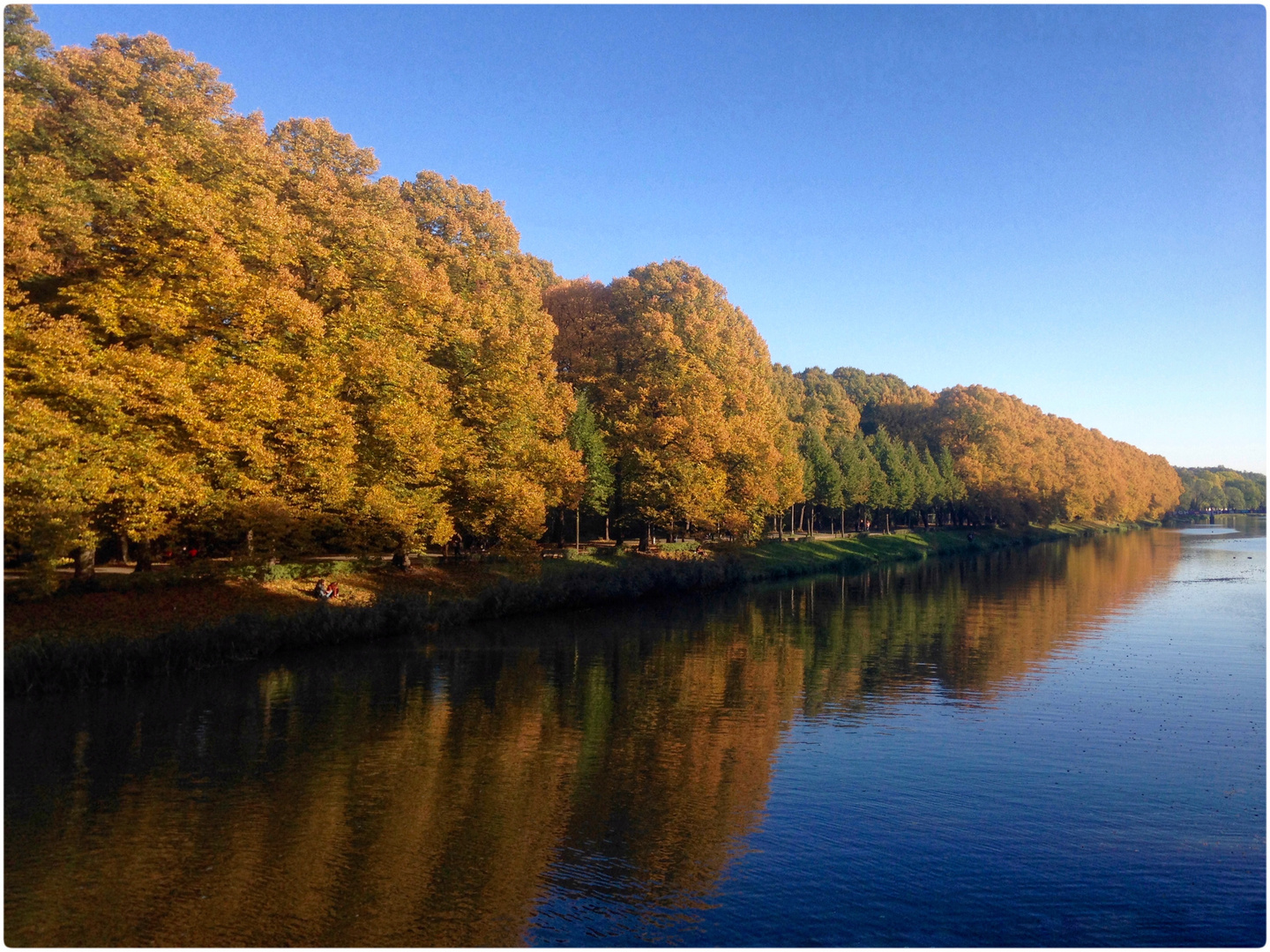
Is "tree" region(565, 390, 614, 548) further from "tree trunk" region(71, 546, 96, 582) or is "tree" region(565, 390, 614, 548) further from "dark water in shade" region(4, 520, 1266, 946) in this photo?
"tree trunk" region(71, 546, 96, 582)

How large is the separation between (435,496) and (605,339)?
2288 centimetres

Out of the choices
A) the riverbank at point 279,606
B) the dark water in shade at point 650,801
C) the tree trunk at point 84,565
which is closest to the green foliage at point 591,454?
the riverbank at point 279,606

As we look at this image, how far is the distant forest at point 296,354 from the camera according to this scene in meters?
26.2

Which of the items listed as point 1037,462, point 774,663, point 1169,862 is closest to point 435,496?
point 774,663

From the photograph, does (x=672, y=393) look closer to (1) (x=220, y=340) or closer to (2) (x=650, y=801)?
(1) (x=220, y=340)

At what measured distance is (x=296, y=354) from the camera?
32594mm

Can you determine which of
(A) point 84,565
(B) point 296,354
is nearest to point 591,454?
(B) point 296,354

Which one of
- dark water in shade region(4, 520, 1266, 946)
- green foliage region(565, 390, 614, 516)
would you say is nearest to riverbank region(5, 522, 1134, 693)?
dark water in shade region(4, 520, 1266, 946)

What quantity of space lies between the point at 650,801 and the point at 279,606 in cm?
2065

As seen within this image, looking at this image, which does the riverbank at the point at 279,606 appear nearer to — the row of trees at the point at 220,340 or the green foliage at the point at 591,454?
the row of trees at the point at 220,340

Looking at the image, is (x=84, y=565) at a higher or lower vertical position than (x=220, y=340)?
lower

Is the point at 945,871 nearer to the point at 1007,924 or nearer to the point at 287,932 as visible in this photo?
the point at 1007,924

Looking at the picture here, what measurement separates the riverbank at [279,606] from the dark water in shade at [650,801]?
4.35ft

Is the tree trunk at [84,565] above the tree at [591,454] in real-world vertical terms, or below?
below
